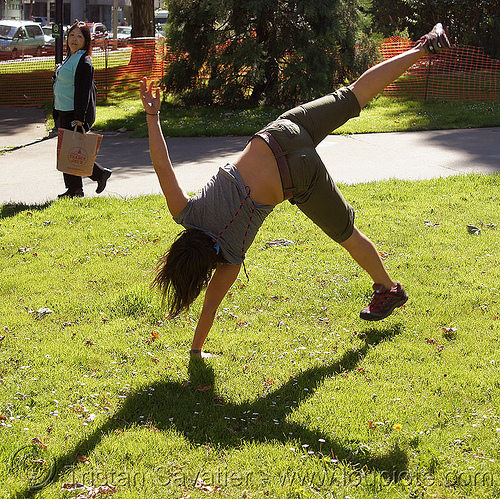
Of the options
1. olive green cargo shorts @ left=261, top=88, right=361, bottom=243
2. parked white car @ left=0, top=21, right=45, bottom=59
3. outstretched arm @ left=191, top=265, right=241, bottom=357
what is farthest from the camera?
parked white car @ left=0, top=21, right=45, bottom=59

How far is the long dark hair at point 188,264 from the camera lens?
3.62 meters

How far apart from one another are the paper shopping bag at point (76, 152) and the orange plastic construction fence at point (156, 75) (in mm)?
10125

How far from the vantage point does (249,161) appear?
3844 mm

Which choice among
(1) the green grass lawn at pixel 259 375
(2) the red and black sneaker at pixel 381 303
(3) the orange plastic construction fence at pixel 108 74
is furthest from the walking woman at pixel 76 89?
(3) the orange plastic construction fence at pixel 108 74

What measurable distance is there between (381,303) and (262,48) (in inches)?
468

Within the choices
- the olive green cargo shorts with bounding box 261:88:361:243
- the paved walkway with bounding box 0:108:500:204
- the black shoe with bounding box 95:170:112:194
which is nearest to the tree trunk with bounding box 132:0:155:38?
the paved walkway with bounding box 0:108:500:204

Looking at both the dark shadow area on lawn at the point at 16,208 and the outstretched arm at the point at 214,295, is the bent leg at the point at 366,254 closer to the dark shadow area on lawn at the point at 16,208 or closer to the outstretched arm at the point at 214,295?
the outstretched arm at the point at 214,295

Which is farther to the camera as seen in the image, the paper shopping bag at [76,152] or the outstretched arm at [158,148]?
the paper shopping bag at [76,152]

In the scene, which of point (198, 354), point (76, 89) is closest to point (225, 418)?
point (198, 354)

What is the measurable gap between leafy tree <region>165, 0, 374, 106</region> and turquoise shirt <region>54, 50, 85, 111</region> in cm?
787

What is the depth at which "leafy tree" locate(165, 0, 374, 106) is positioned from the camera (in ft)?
50.0

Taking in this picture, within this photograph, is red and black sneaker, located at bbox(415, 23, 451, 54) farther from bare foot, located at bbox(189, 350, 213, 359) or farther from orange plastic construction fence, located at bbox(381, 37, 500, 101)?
orange plastic construction fence, located at bbox(381, 37, 500, 101)

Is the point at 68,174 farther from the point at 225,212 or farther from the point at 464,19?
the point at 464,19

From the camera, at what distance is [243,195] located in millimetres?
3785
